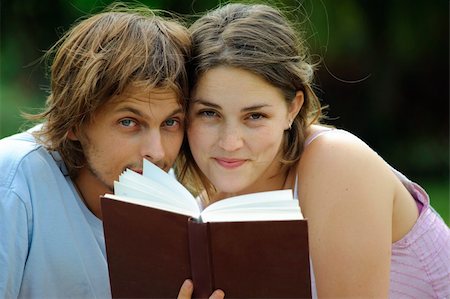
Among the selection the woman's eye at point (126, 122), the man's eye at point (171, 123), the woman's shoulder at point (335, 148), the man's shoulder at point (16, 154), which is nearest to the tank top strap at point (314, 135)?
the woman's shoulder at point (335, 148)

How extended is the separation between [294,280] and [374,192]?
550 mm

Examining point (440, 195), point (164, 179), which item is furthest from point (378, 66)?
point (164, 179)

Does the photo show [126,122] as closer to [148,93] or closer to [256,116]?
[148,93]

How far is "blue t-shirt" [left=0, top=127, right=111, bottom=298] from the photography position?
8.39 ft

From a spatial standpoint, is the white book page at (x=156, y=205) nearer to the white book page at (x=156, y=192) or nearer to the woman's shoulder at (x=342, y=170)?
the white book page at (x=156, y=192)

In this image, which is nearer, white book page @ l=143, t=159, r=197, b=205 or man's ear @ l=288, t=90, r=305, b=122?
white book page @ l=143, t=159, r=197, b=205

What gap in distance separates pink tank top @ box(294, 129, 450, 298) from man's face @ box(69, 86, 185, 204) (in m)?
0.83

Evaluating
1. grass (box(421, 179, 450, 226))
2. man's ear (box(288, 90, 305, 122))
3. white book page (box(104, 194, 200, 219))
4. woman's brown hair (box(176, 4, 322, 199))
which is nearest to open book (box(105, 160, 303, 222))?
white book page (box(104, 194, 200, 219))

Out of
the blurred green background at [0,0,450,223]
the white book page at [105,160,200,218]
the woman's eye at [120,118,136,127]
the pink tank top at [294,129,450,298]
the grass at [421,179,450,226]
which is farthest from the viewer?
the blurred green background at [0,0,450,223]

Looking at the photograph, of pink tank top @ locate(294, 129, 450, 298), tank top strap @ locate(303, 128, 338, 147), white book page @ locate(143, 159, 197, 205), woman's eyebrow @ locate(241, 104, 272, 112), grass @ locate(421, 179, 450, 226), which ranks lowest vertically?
grass @ locate(421, 179, 450, 226)

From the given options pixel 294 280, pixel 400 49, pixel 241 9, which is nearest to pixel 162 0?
pixel 400 49

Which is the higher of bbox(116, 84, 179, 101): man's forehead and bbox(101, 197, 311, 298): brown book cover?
bbox(116, 84, 179, 101): man's forehead

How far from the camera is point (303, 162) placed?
271cm

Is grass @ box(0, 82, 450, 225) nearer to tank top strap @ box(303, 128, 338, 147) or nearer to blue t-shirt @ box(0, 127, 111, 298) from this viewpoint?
tank top strap @ box(303, 128, 338, 147)
